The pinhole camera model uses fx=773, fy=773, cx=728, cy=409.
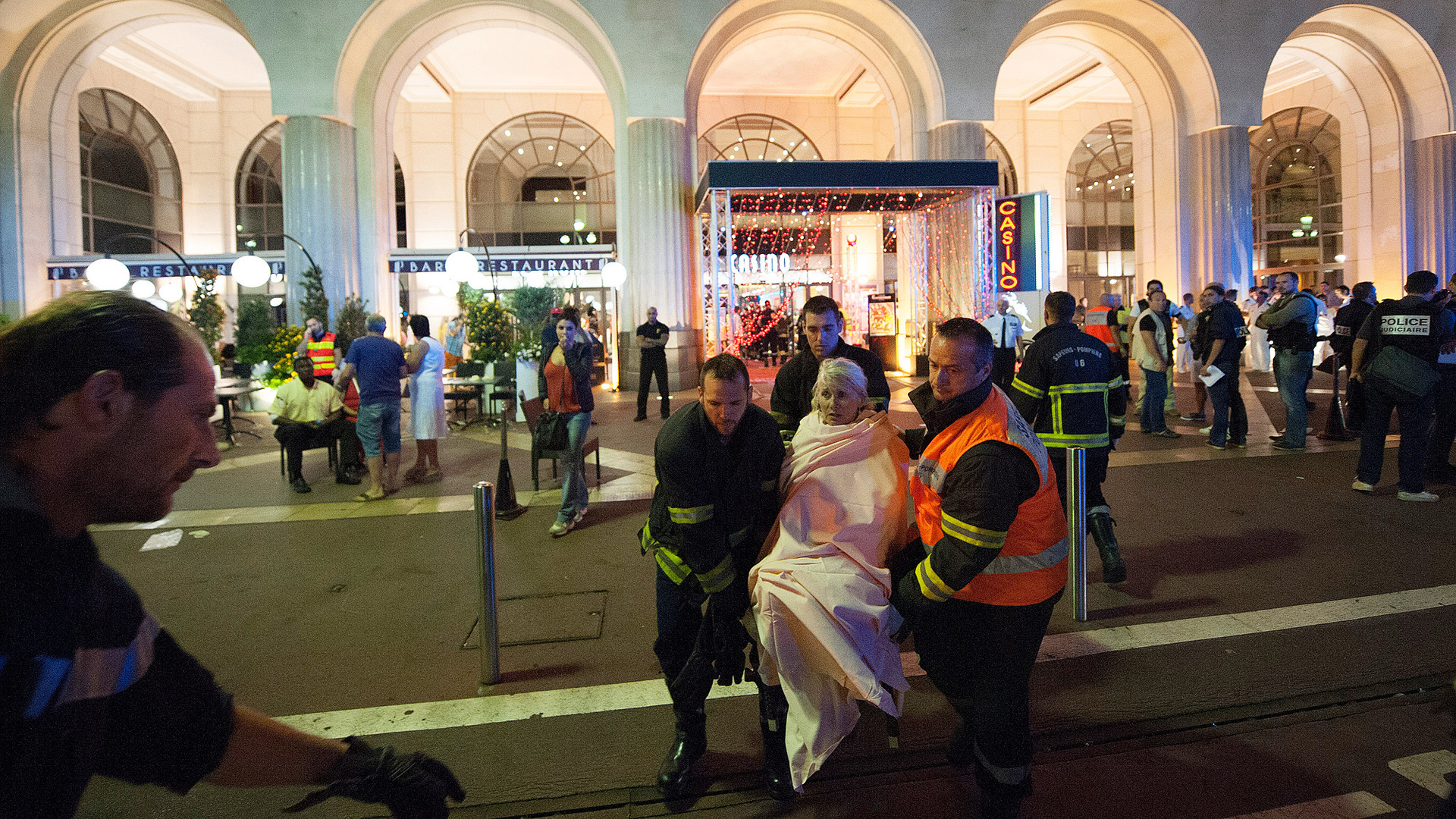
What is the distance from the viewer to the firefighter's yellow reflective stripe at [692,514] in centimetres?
281

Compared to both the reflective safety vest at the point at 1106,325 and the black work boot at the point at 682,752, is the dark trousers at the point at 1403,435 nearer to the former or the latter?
the reflective safety vest at the point at 1106,325

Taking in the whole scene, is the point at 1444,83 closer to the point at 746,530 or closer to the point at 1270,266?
the point at 1270,266

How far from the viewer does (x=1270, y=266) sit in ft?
84.0

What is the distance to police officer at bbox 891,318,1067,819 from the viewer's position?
2.50 metres

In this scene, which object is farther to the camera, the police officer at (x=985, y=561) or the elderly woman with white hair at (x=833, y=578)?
the elderly woman with white hair at (x=833, y=578)

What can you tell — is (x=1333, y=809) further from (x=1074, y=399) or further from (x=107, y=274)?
(x=107, y=274)

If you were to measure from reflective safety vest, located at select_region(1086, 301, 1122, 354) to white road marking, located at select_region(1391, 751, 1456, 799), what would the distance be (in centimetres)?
749

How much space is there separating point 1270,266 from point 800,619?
29.5 metres

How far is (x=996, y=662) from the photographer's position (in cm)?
265

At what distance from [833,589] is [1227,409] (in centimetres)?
871

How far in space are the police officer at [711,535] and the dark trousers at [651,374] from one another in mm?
9298

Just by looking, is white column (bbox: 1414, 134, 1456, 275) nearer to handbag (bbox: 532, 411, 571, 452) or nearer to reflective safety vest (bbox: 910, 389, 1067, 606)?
handbag (bbox: 532, 411, 571, 452)

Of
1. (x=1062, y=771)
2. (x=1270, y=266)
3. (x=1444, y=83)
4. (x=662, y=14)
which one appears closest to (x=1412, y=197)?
(x=1444, y=83)

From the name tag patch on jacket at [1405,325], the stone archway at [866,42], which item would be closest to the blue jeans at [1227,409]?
the name tag patch on jacket at [1405,325]
